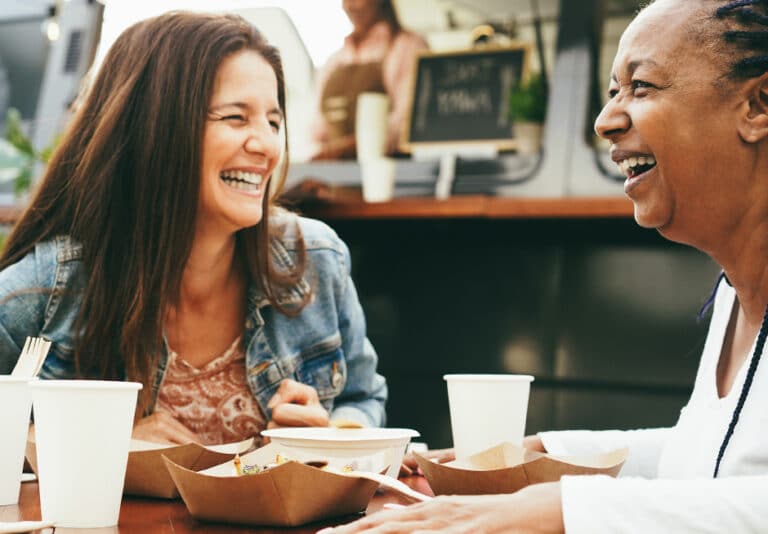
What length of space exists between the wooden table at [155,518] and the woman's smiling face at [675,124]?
53 centimetres

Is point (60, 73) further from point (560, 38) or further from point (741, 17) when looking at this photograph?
point (741, 17)

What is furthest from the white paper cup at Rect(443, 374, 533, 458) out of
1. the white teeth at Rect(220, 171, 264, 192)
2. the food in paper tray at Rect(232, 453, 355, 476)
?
the white teeth at Rect(220, 171, 264, 192)

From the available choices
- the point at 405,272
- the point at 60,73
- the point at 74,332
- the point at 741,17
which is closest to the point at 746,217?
the point at 741,17

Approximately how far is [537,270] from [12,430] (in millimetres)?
2541

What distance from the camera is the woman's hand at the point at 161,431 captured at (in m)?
1.45

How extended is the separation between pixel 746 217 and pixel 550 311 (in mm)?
2167

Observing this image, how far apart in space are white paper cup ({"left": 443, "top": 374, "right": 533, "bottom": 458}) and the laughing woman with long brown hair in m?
0.60

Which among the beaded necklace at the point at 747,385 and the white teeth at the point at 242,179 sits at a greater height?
the white teeth at the point at 242,179

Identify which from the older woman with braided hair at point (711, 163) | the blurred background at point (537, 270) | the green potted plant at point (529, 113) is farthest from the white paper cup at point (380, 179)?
the older woman with braided hair at point (711, 163)

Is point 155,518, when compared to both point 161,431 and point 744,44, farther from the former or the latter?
point 744,44

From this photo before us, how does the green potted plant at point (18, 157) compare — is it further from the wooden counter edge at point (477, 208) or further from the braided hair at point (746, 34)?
the braided hair at point (746, 34)

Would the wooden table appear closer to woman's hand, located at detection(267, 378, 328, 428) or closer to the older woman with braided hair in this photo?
woman's hand, located at detection(267, 378, 328, 428)

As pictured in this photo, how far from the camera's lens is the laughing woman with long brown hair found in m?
1.75

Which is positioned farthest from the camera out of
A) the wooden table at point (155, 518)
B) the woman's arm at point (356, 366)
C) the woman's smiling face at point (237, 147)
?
the woman's arm at point (356, 366)
